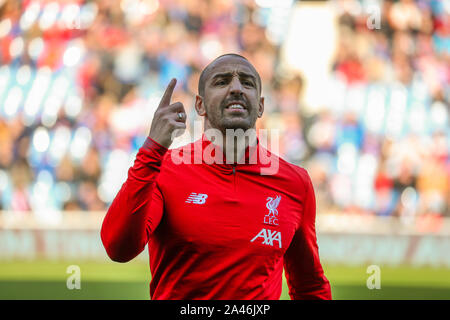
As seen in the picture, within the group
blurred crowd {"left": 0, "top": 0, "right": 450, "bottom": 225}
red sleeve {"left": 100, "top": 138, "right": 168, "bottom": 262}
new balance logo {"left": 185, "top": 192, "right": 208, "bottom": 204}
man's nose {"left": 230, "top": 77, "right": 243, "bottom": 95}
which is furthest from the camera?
blurred crowd {"left": 0, "top": 0, "right": 450, "bottom": 225}

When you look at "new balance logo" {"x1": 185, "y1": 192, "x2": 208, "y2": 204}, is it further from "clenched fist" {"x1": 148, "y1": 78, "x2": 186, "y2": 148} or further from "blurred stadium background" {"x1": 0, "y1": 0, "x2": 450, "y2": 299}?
"blurred stadium background" {"x1": 0, "y1": 0, "x2": 450, "y2": 299}

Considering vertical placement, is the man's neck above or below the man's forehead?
below

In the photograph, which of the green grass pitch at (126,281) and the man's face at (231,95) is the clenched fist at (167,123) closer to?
the man's face at (231,95)

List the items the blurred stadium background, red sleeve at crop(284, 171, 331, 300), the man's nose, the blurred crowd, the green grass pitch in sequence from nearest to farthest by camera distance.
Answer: the man's nose, red sleeve at crop(284, 171, 331, 300), the green grass pitch, the blurred stadium background, the blurred crowd

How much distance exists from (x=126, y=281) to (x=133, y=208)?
6.28 meters

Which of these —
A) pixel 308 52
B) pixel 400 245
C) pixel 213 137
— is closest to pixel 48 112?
pixel 308 52

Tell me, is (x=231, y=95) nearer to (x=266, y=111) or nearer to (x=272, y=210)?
(x=272, y=210)

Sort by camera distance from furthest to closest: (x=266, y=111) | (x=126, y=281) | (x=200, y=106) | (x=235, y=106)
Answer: (x=266, y=111)
(x=126, y=281)
(x=200, y=106)
(x=235, y=106)

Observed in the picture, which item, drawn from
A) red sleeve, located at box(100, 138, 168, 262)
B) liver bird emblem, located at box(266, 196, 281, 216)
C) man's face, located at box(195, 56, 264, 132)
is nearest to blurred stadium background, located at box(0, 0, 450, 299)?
liver bird emblem, located at box(266, 196, 281, 216)

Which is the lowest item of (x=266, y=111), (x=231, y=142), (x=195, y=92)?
(x=231, y=142)

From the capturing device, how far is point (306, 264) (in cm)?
277

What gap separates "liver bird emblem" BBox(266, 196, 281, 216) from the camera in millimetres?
2668

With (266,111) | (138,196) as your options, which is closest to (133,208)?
(138,196)
